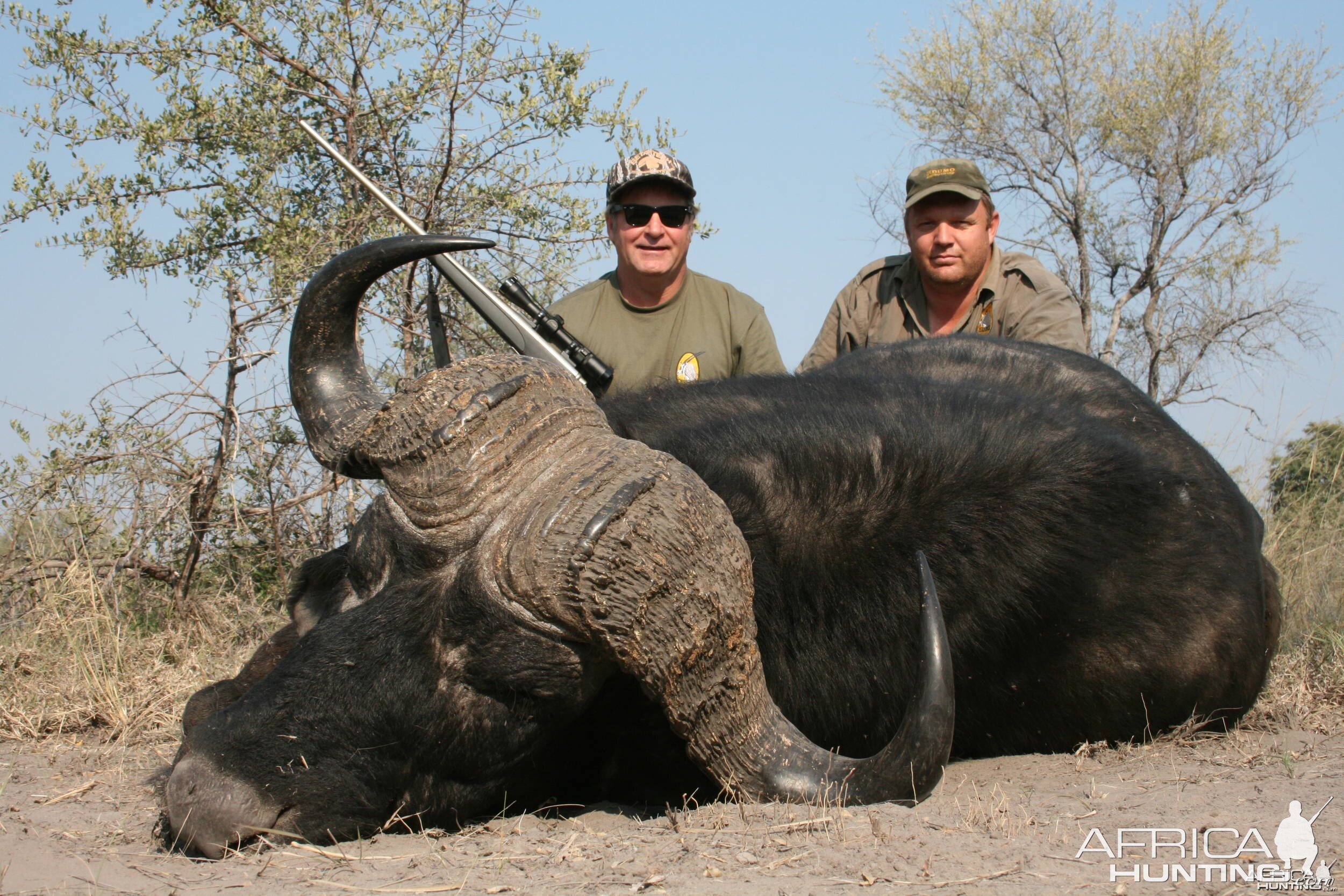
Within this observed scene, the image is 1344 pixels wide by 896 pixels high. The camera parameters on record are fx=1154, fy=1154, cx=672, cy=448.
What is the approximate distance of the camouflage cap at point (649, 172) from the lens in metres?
6.18

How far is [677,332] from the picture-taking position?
6.53m

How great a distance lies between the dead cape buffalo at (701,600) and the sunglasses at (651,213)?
102 inches

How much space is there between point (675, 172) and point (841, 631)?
12.4ft

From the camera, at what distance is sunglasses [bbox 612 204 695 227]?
246 inches

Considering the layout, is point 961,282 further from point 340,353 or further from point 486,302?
point 340,353

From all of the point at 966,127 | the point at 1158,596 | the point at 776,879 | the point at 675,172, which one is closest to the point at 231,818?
the point at 776,879

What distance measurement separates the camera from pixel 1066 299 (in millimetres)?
6043

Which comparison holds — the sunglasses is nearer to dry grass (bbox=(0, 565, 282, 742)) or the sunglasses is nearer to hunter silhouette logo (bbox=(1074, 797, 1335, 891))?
dry grass (bbox=(0, 565, 282, 742))

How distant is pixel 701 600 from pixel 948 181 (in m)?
3.91

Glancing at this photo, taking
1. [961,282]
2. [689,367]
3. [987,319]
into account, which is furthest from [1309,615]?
[689,367]

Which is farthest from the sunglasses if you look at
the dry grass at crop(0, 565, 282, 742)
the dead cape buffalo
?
the dry grass at crop(0, 565, 282, 742)

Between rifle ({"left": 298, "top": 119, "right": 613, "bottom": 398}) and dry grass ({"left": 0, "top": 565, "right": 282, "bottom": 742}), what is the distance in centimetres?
187

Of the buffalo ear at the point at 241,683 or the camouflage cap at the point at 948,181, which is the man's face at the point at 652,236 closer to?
the camouflage cap at the point at 948,181

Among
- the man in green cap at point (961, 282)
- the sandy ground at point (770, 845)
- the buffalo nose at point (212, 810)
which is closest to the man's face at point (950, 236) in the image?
the man in green cap at point (961, 282)
